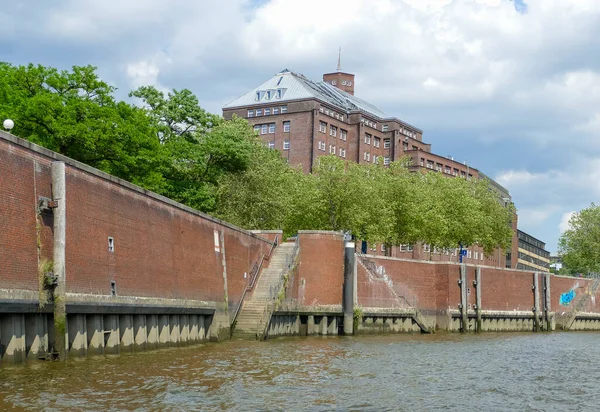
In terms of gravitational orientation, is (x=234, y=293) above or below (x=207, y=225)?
below

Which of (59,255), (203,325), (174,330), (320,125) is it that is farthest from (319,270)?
(320,125)

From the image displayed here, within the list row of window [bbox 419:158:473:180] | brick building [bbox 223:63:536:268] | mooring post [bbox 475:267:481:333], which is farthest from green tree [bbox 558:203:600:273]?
mooring post [bbox 475:267:481:333]

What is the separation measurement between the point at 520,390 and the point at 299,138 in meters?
88.2

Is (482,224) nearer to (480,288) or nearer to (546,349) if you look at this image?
(480,288)

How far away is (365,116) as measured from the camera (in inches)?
4897

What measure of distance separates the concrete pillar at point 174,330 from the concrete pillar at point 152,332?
1468 millimetres

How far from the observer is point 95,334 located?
27.1m

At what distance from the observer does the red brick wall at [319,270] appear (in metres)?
48.3

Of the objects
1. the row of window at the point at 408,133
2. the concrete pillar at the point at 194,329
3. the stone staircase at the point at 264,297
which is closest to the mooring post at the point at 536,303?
the stone staircase at the point at 264,297

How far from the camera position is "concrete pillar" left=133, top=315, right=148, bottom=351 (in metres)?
30.3

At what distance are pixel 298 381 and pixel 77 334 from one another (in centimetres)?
705

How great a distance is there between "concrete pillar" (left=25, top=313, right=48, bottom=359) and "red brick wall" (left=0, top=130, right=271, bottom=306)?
0.95 metres

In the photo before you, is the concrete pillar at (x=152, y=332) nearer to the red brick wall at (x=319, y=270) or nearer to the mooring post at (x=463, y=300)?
the red brick wall at (x=319, y=270)

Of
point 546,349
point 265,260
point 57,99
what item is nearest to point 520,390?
point 546,349
